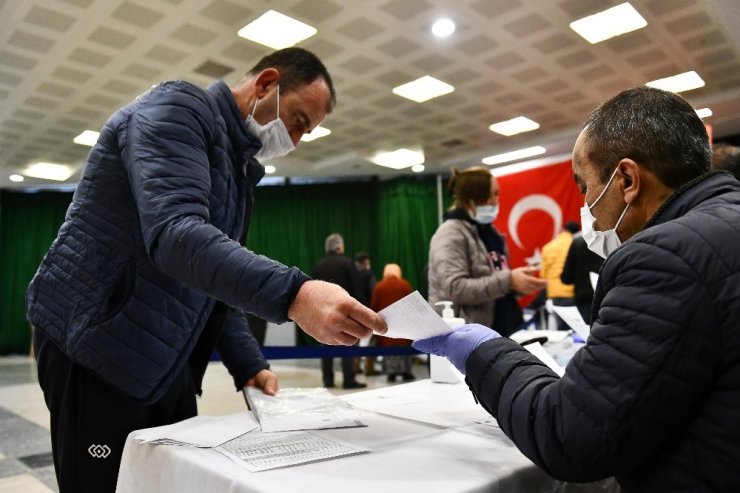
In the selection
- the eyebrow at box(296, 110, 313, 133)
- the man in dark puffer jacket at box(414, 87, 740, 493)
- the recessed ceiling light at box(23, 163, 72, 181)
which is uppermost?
the recessed ceiling light at box(23, 163, 72, 181)

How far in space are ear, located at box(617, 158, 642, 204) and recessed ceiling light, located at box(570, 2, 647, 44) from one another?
168 inches

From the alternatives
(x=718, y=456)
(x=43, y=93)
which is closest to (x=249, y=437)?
(x=718, y=456)

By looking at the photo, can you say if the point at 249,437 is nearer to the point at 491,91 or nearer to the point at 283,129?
the point at 283,129

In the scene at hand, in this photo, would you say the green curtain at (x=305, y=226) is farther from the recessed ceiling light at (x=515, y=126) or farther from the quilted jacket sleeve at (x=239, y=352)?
the quilted jacket sleeve at (x=239, y=352)

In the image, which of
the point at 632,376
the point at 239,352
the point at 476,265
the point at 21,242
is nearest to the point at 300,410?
the point at 239,352

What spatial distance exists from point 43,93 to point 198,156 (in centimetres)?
593

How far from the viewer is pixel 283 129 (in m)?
1.37

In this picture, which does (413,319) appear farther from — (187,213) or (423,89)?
(423,89)

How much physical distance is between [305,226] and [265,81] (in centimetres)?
930

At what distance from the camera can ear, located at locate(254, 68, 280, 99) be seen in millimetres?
1324

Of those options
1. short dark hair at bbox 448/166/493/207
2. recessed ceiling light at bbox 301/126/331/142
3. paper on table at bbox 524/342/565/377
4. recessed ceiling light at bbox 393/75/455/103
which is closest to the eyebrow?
paper on table at bbox 524/342/565/377

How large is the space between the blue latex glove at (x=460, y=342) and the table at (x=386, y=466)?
137 millimetres

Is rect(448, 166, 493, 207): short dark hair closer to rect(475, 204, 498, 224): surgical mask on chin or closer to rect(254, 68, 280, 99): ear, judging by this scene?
rect(475, 204, 498, 224): surgical mask on chin

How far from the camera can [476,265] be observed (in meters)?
2.31
